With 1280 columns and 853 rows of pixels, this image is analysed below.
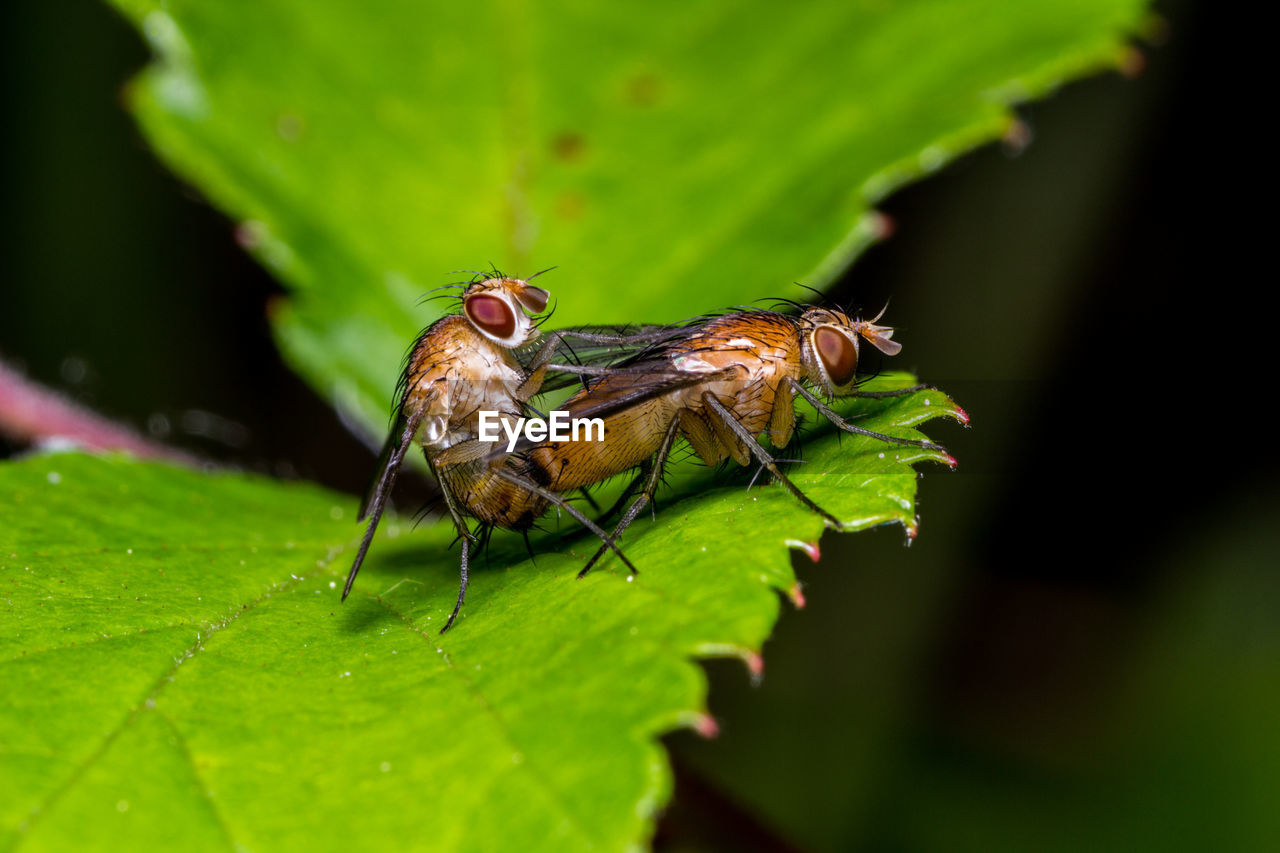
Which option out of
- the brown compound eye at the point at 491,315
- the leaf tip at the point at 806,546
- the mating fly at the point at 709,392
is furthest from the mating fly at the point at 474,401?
the leaf tip at the point at 806,546

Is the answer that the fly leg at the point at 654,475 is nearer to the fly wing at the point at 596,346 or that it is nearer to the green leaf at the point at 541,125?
the fly wing at the point at 596,346

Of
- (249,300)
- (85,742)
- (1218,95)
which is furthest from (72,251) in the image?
(1218,95)

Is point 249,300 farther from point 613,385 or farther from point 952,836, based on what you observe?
point 952,836

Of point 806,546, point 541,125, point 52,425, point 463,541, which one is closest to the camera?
point 806,546

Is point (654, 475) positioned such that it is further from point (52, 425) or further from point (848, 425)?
point (52, 425)

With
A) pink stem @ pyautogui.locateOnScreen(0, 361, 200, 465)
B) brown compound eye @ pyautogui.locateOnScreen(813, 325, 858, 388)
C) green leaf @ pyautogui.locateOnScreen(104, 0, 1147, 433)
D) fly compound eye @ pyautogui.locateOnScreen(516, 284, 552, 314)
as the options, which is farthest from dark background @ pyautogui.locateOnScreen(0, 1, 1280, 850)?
→ fly compound eye @ pyautogui.locateOnScreen(516, 284, 552, 314)

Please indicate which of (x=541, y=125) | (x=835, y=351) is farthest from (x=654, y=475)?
(x=541, y=125)

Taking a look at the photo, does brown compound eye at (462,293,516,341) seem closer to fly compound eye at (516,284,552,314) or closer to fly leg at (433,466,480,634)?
fly compound eye at (516,284,552,314)
